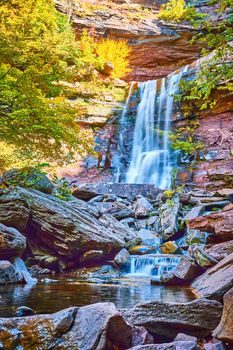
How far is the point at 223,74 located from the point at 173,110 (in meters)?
17.5

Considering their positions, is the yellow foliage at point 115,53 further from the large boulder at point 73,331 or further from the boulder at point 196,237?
the large boulder at point 73,331

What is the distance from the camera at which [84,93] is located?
79.2ft

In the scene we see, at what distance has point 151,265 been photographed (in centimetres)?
984

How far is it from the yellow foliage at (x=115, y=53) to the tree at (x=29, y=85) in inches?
838

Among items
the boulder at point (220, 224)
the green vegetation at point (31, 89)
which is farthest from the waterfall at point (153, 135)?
the green vegetation at point (31, 89)

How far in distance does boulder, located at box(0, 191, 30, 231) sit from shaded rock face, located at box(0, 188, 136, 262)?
8 cm

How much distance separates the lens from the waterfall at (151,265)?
9.54 meters

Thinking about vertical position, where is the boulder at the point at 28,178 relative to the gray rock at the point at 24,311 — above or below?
above

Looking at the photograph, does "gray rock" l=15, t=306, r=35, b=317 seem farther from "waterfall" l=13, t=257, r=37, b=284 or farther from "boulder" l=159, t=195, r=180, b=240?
"boulder" l=159, t=195, r=180, b=240

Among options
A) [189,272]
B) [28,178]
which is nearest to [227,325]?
→ [189,272]

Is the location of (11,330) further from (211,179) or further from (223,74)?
(211,179)

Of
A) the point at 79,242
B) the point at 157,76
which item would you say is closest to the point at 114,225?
the point at 79,242

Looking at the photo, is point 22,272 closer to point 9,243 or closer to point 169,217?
point 9,243

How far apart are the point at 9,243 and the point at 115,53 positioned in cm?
2101
